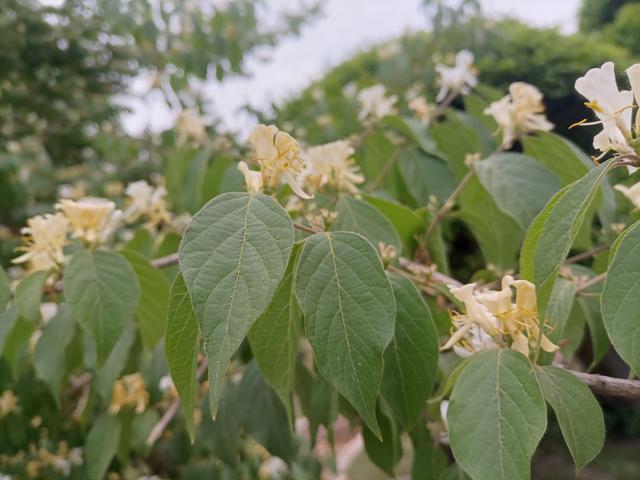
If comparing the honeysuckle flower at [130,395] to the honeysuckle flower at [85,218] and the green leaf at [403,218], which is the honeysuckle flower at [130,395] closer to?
the honeysuckle flower at [85,218]

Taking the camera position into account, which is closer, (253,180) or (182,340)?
(182,340)

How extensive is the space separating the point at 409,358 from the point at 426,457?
0.35 metres

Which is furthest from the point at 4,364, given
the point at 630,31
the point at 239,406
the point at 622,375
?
the point at 630,31

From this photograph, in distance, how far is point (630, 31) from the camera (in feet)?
12.5

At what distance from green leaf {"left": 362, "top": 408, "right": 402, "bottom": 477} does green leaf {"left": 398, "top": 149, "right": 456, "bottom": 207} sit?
496 mm

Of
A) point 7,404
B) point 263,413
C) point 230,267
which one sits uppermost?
point 230,267

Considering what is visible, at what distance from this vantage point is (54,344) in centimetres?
108

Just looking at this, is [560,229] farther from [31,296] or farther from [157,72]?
[157,72]

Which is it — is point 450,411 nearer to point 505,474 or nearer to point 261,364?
point 505,474

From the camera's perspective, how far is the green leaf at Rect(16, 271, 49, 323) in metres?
0.91

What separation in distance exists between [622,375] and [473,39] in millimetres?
1895

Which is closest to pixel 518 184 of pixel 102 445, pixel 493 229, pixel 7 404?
pixel 493 229

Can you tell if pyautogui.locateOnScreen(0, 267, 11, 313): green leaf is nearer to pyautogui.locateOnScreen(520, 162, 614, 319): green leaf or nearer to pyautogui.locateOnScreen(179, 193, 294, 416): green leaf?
pyautogui.locateOnScreen(179, 193, 294, 416): green leaf

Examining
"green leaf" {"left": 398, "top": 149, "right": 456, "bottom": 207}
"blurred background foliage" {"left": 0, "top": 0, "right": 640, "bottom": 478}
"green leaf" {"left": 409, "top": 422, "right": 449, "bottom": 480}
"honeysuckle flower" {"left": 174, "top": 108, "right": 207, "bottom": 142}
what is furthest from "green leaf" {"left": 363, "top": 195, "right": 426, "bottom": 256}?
"blurred background foliage" {"left": 0, "top": 0, "right": 640, "bottom": 478}
